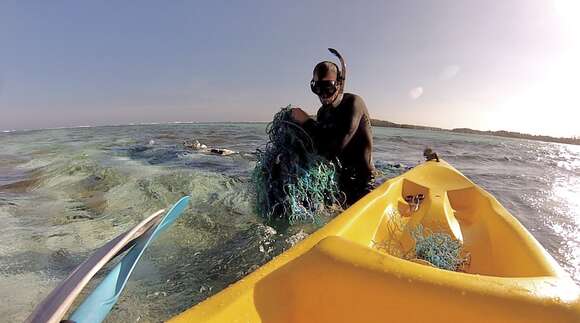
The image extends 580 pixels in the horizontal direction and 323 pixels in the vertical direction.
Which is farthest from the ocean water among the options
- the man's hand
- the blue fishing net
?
the blue fishing net

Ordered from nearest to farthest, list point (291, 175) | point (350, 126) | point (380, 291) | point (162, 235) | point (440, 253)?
point (380, 291), point (440, 253), point (350, 126), point (291, 175), point (162, 235)

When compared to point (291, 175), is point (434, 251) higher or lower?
lower

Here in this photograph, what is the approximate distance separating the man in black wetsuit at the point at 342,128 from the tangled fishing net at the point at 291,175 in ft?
0.46

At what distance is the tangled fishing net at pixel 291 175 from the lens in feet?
11.9

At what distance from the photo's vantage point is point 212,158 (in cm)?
1145

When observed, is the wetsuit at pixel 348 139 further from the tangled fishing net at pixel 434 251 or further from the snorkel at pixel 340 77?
the tangled fishing net at pixel 434 251

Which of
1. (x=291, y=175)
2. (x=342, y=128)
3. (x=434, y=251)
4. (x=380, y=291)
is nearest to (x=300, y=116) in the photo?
(x=342, y=128)

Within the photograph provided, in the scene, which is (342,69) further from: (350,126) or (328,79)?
(350,126)

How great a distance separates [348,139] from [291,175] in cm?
77

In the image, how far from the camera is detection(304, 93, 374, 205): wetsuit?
3438 mm

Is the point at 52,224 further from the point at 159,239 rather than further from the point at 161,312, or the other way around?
the point at 161,312

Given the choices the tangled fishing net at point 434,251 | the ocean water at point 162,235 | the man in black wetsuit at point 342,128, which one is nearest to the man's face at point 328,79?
the man in black wetsuit at point 342,128

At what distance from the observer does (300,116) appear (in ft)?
12.0

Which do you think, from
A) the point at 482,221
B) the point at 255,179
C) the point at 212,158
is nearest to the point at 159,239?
the point at 255,179
